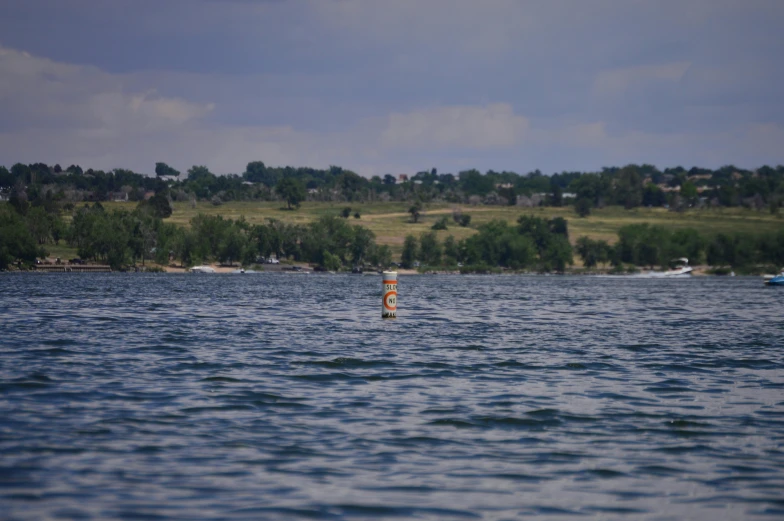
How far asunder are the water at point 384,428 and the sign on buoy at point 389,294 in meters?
7.13

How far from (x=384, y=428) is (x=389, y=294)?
2729 centimetres

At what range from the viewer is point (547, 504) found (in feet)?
43.6

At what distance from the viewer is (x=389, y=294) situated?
148 feet

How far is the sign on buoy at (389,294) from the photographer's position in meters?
43.5

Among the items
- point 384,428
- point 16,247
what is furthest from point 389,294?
point 16,247

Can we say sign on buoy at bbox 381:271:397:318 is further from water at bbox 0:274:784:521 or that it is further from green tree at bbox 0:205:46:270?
green tree at bbox 0:205:46:270

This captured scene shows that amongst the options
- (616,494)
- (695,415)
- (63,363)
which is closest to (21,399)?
A: (63,363)

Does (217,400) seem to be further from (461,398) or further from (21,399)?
(461,398)

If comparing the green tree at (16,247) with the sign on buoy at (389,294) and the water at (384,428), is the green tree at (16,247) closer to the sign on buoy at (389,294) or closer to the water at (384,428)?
the sign on buoy at (389,294)

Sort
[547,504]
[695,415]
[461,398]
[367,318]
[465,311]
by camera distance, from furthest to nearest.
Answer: [465,311]
[367,318]
[461,398]
[695,415]
[547,504]

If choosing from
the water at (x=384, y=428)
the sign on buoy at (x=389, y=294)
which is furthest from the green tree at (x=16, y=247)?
the water at (x=384, y=428)

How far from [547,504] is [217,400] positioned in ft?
31.2

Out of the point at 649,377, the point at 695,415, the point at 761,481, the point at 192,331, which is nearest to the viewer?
the point at 761,481

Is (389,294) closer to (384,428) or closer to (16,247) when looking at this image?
(384,428)
